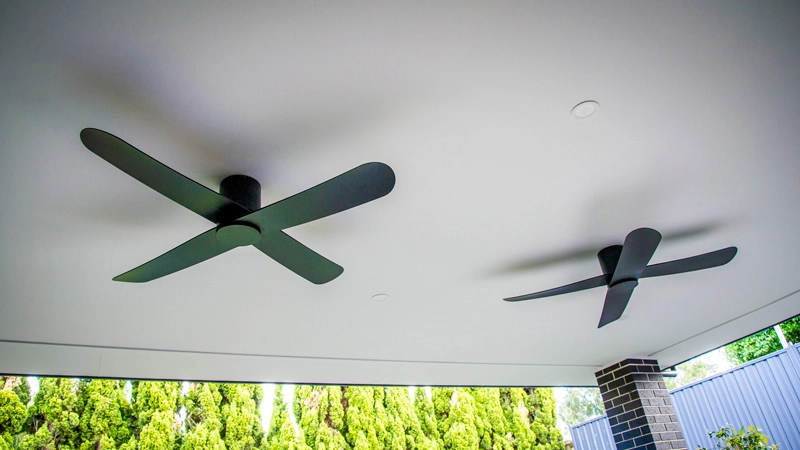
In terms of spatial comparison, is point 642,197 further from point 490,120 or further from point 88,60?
point 88,60

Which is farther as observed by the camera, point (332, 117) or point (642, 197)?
point (642, 197)

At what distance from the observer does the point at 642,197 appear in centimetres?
248

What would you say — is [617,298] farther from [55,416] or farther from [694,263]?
[55,416]

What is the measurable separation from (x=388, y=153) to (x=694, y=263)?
177 cm

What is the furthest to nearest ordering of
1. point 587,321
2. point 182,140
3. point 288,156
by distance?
point 587,321 < point 288,156 < point 182,140

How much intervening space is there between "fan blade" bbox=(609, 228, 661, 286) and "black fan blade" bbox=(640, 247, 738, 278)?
85 millimetres

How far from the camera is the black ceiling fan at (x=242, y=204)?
1.61 m

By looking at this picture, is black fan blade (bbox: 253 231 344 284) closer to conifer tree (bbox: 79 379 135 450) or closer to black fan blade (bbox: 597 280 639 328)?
black fan blade (bbox: 597 280 639 328)

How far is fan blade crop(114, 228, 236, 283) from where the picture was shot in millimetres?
1959

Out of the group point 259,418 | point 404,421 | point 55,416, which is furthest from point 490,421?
point 55,416

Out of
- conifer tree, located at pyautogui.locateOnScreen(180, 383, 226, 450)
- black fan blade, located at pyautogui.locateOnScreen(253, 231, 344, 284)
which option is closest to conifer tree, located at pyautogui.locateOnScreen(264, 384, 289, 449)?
conifer tree, located at pyautogui.locateOnScreen(180, 383, 226, 450)

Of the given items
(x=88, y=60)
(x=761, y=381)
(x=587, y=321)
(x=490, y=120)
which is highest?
(x=88, y=60)

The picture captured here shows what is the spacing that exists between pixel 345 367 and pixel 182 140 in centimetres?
288

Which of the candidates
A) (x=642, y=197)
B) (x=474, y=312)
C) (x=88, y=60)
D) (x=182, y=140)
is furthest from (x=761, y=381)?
(x=88, y=60)
